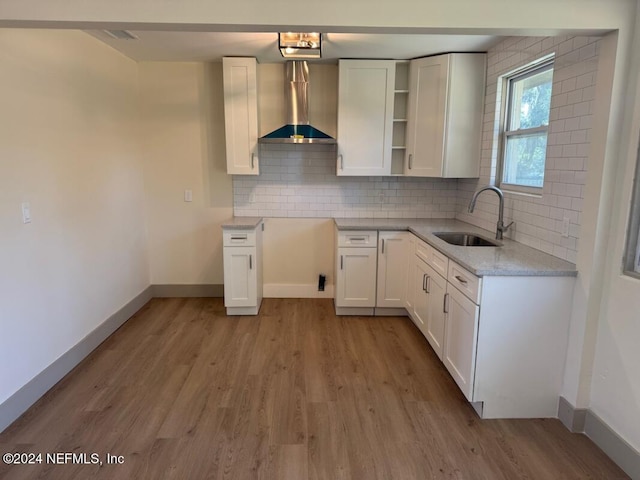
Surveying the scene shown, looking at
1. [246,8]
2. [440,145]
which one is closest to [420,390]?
[440,145]

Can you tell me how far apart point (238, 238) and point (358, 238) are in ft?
3.73

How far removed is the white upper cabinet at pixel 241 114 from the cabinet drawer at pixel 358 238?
109 centimetres

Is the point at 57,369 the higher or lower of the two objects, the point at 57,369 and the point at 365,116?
the lower

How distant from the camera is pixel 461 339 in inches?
98.3

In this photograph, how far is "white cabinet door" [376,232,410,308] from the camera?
379 centimetres

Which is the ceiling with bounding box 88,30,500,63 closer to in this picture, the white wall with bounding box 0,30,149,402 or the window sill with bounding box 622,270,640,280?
the white wall with bounding box 0,30,149,402

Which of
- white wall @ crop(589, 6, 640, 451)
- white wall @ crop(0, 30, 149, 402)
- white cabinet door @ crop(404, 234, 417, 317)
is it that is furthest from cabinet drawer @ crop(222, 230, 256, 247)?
white wall @ crop(589, 6, 640, 451)

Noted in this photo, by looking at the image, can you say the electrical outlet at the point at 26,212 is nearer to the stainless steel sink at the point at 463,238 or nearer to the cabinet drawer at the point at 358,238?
the cabinet drawer at the point at 358,238

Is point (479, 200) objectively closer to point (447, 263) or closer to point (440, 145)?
point (440, 145)

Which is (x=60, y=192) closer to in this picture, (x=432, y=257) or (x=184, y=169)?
(x=184, y=169)

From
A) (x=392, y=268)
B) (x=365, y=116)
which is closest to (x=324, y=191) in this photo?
(x=365, y=116)

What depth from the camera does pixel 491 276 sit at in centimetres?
222

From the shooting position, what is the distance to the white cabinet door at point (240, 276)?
3.82 m

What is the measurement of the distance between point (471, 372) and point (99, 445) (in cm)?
209
